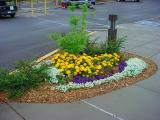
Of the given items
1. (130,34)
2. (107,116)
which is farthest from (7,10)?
(107,116)

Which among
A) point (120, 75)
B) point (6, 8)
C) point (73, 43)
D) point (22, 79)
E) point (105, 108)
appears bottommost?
point (105, 108)

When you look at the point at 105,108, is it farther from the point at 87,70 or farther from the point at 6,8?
the point at 6,8

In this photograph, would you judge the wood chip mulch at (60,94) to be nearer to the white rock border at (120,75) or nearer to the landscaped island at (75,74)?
the landscaped island at (75,74)

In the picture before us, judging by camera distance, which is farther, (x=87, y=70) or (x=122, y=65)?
(x=122, y=65)

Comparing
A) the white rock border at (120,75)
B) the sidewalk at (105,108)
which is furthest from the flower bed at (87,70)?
the sidewalk at (105,108)

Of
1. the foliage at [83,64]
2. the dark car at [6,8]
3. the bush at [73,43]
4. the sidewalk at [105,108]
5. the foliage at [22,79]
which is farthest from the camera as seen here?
the dark car at [6,8]

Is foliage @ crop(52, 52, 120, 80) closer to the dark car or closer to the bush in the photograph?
the bush

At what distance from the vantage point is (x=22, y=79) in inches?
222

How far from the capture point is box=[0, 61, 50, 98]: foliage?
558 cm

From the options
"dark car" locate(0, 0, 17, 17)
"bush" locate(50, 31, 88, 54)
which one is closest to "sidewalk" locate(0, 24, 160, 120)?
"bush" locate(50, 31, 88, 54)

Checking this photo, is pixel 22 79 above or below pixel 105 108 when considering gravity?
above

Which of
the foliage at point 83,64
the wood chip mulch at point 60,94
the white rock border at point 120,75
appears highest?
the foliage at point 83,64

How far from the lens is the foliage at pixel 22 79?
558 cm

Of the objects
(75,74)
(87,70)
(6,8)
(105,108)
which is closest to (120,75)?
(87,70)
